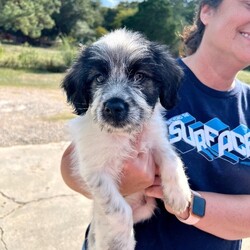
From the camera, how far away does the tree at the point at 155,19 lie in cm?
2717

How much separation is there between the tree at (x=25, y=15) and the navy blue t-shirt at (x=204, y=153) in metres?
23.6

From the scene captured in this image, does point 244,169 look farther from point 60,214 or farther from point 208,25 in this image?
point 60,214

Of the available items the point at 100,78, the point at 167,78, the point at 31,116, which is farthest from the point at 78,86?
the point at 31,116

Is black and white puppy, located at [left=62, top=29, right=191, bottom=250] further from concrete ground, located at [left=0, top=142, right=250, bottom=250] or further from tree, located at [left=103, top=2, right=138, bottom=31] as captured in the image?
tree, located at [left=103, top=2, right=138, bottom=31]

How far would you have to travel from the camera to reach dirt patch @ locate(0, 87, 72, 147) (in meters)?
6.86

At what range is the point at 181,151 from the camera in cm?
207

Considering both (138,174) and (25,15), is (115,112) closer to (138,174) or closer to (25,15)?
(138,174)

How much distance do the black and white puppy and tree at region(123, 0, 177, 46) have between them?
82.9ft

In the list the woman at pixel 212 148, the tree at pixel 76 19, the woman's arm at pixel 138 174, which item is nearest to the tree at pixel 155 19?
the tree at pixel 76 19

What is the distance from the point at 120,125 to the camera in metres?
1.86

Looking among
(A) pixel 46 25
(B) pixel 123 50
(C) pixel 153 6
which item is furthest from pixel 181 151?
(A) pixel 46 25

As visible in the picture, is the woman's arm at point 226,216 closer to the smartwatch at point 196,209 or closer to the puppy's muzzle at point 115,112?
the smartwatch at point 196,209

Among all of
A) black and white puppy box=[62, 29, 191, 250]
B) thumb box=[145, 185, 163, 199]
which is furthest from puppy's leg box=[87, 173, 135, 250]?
thumb box=[145, 185, 163, 199]

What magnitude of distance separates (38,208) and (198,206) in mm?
2916
